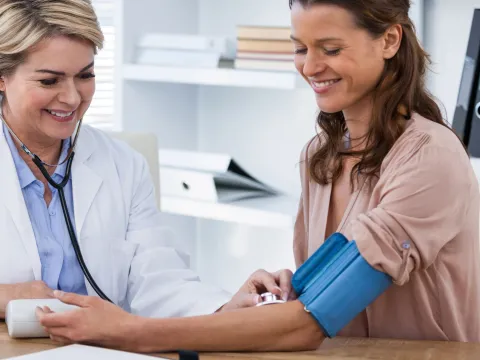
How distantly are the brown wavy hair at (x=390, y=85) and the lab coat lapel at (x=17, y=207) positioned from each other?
69 centimetres

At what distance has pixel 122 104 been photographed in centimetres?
316

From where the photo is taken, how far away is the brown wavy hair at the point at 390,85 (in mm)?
1576

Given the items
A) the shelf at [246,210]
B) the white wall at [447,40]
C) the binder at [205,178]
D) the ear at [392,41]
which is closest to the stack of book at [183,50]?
the binder at [205,178]

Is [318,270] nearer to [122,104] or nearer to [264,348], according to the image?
[264,348]

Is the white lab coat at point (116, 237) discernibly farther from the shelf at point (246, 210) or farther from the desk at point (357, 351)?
the shelf at point (246, 210)

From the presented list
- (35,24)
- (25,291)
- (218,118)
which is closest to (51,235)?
(25,291)

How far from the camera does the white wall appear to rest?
2701 mm

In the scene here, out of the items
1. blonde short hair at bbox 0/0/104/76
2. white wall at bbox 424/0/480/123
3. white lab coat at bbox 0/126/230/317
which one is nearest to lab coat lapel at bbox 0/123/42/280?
white lab coat at bbox 0/126/230/317

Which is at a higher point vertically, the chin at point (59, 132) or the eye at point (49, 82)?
the eye at point (49, 82)

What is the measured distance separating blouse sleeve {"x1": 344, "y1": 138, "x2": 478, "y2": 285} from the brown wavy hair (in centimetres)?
10

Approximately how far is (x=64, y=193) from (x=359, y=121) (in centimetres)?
A: 69

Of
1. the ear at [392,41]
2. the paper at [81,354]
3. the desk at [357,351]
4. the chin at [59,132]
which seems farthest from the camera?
the chin at [59,132]

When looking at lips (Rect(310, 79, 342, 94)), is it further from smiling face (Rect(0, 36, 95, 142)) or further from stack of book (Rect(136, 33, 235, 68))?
stack of book (Rect(136, 33, 235, 68))

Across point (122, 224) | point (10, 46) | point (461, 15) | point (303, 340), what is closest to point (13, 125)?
point (10, 46)
